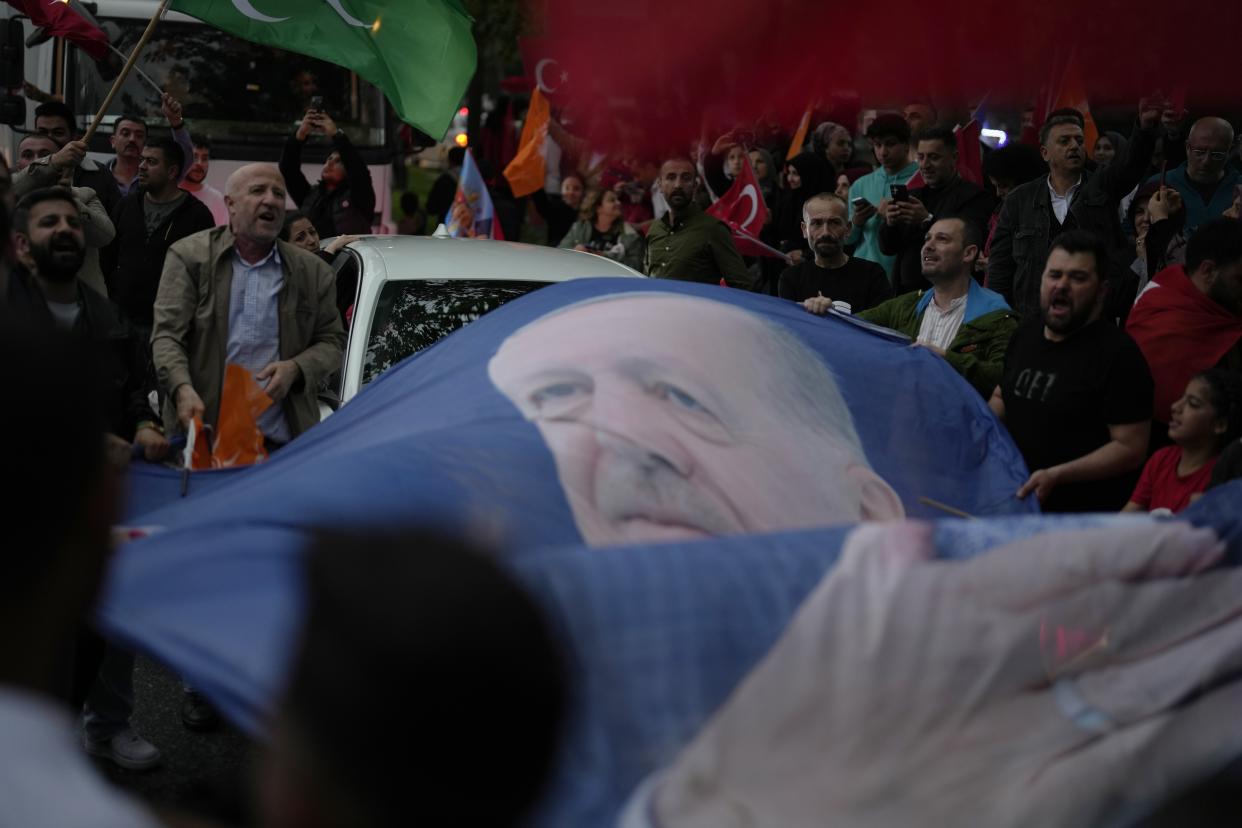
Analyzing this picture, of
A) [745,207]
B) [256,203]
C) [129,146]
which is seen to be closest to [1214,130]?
[745,207]

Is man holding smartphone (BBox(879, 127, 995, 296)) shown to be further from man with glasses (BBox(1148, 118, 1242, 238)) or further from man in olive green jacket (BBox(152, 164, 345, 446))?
man in olive green jacket (BBox(152, 164, 345, 446))

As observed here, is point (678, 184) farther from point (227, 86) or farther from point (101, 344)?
point (227, 86)

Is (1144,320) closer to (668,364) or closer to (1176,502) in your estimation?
(1176,502)

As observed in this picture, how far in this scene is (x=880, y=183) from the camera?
372 inches

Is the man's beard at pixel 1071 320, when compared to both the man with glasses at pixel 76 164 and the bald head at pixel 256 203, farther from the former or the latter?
the man with glasses at pixel 76 164

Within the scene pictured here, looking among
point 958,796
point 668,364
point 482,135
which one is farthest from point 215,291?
point 482,135

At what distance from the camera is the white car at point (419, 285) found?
6.67 metres

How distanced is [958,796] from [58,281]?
10.4 feet

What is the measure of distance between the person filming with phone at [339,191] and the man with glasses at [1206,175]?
485 cm

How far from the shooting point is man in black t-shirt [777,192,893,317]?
7.57 m

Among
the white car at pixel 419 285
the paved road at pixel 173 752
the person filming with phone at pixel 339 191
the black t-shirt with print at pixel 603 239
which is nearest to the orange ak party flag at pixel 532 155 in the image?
the black t-shirt with print at pixel 603 239

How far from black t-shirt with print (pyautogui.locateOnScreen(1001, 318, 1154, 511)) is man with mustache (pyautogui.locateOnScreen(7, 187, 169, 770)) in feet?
9.05

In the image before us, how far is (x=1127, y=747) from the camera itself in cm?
325

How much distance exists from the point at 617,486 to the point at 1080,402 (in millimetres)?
2075
